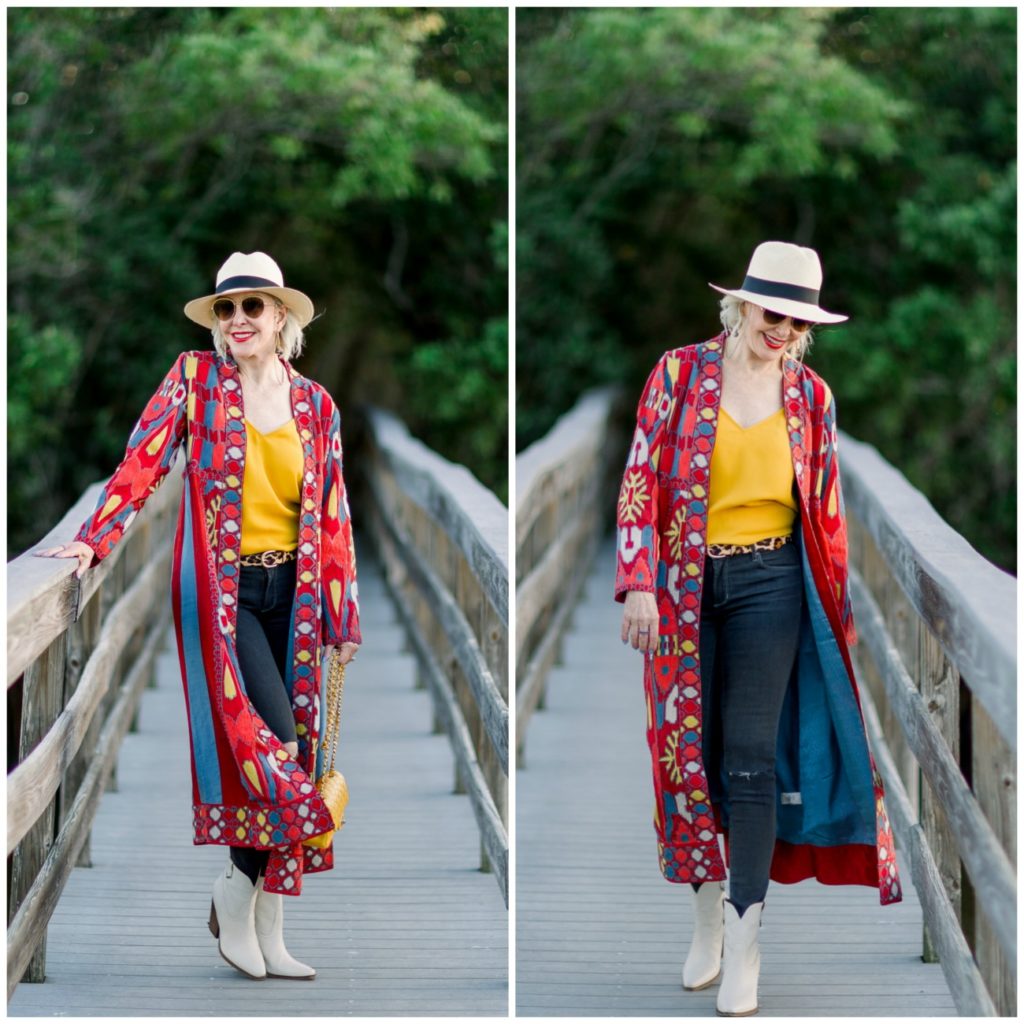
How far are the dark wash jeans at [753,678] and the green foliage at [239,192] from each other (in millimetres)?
5146

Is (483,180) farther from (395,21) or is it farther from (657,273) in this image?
(657,273)

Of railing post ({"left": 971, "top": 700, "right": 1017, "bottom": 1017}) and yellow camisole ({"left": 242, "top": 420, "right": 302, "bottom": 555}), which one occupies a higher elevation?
yellow camisole ({"left": 242, "top": 420, "right": 302, "bottom": 555})

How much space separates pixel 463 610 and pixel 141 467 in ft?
5.47

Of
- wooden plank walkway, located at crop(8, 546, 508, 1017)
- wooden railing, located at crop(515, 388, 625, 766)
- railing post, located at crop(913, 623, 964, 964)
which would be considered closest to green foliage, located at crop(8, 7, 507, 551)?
wooden railing, located at crop(515, 388, 625, 766)

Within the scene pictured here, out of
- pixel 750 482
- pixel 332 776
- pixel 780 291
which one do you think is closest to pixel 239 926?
pixel 332 776

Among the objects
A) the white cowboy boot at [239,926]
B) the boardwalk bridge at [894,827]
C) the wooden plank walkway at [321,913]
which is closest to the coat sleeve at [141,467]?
the white cowboy boot at [239,926]

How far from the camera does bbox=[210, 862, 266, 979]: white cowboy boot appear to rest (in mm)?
2879

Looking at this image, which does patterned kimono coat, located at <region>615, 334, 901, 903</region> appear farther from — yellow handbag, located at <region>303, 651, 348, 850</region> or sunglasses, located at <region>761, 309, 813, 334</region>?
yellow handbag, located at <region>303, 651, 348, 850</region>


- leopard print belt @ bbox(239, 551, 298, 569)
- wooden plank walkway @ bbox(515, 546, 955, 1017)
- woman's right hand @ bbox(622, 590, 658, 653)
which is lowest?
wooden plank walkway @ bbox(515, 546, 955, 1017)

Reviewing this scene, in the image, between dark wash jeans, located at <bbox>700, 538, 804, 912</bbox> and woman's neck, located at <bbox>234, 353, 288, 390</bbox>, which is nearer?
dark wash jeans, located at <bbox>700, 538, 804, 912</bbox>

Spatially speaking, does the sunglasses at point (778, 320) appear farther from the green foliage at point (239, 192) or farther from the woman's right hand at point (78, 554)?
the green foliage at point (239, 192)

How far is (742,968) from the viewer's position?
2719mm

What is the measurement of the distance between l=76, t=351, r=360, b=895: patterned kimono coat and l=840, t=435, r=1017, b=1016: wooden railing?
0.99 metres

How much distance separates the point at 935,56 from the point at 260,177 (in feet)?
14.3
